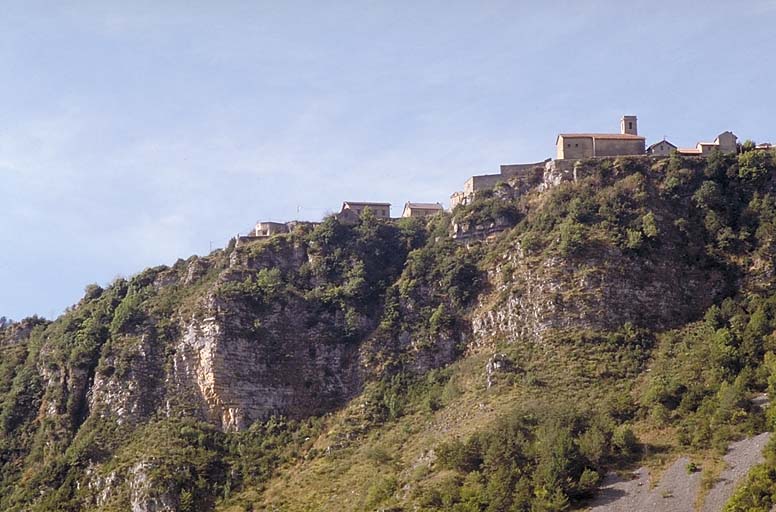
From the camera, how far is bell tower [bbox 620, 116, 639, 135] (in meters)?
119

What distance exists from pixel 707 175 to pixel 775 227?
821cm

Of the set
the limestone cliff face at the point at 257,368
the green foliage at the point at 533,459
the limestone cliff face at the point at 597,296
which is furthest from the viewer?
the limestone cliff face at the point at 257,368

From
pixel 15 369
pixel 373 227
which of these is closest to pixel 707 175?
pixel 373 227

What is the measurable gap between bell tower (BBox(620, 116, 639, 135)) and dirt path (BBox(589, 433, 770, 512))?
41433 millimetres

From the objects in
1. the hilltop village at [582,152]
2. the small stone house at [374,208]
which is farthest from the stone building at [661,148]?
the small stone house at [374,208]

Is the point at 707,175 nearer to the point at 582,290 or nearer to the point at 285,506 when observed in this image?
the point at 582,290

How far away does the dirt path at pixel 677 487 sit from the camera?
7938cm

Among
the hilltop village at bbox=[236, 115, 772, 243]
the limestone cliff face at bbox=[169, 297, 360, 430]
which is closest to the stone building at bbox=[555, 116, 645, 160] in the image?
the hilltop village at bbox=[236, 115, 772, 243]

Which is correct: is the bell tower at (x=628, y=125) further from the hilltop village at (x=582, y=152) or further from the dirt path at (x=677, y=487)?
the dirt path at (x=677, y=487)

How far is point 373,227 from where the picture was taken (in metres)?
118

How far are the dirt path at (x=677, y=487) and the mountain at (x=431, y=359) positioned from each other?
36.1 inches

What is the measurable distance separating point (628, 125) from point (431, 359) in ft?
102

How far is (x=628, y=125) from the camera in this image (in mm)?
119000

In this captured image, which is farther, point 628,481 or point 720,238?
point 720,238
